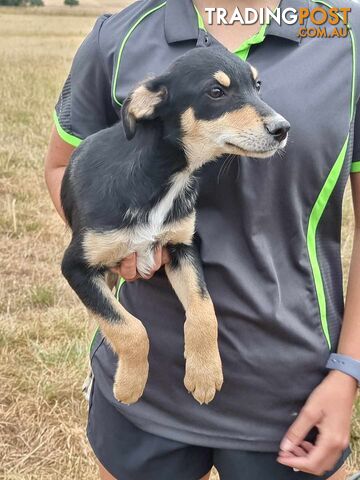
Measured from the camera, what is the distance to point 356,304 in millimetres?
1849

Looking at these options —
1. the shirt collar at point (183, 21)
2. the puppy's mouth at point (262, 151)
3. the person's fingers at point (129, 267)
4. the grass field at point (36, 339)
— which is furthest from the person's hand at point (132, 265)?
the grass field at point (36, 339)

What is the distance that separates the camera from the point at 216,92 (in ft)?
5.59

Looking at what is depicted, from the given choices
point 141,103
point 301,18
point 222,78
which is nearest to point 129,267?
point 141,103

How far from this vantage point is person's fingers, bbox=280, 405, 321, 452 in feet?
5.79

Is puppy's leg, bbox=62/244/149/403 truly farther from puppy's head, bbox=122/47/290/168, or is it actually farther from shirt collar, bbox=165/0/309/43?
shirt collar, bbox=165/0/309/43

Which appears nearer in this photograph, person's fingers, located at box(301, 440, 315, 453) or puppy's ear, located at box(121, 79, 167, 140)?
puppy's ear, located at box(121, 79, 167, 140)

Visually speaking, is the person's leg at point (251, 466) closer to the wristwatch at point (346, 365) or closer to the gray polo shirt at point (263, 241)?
the gray polo shirt at point (263, 241)

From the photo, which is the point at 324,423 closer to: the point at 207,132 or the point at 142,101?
the point at 207,132

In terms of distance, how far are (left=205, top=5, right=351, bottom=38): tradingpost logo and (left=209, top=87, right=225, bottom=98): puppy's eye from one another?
199 mm

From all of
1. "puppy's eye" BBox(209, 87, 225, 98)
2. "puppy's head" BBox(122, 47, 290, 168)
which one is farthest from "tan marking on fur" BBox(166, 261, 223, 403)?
"puppy's eye" BBox(209, 87, 225, 98)

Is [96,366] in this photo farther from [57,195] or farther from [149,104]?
[149,104]

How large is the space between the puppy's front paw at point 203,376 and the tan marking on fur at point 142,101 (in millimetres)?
590

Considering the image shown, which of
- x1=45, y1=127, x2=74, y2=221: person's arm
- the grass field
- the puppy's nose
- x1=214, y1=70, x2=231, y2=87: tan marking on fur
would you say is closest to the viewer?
the puppy's nose

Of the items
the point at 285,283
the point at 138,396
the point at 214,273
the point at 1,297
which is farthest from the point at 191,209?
the point at 1,297
